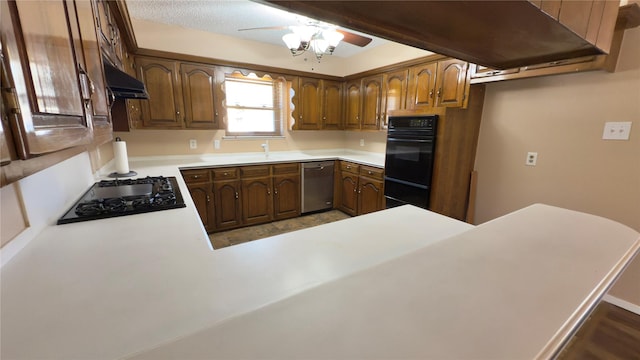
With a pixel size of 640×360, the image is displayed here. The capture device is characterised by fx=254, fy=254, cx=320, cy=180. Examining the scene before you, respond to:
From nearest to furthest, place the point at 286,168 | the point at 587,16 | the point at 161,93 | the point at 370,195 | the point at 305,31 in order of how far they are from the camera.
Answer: the point at 587,16 → the point at 305,31 → the point at 161,93 → the point at 370,195 → the point at 286,168

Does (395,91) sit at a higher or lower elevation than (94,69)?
higher

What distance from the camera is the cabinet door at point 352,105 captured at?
12.8 ft

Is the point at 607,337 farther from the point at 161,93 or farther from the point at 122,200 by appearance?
the point at 161,93

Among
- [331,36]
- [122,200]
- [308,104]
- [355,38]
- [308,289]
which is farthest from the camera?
[308,104]

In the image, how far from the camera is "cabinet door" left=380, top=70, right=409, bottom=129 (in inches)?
125

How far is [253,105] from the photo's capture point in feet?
12.6

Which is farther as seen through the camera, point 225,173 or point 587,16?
point 225,173

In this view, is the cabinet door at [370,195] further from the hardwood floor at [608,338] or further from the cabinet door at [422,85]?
the hardwood floor at [608,338]

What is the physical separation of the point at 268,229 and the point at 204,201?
87 centimetres

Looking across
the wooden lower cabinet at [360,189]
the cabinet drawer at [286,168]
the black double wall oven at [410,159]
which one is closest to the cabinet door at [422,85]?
the black double wall oven at [410,159]

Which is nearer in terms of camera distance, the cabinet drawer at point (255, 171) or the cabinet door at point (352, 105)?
the cabinet drawer at point (255, 171)

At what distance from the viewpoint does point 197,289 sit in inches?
28.0

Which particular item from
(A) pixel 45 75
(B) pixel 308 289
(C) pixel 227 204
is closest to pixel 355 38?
(C) pixel 227 204

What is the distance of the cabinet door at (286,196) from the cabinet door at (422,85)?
1.83 meters
